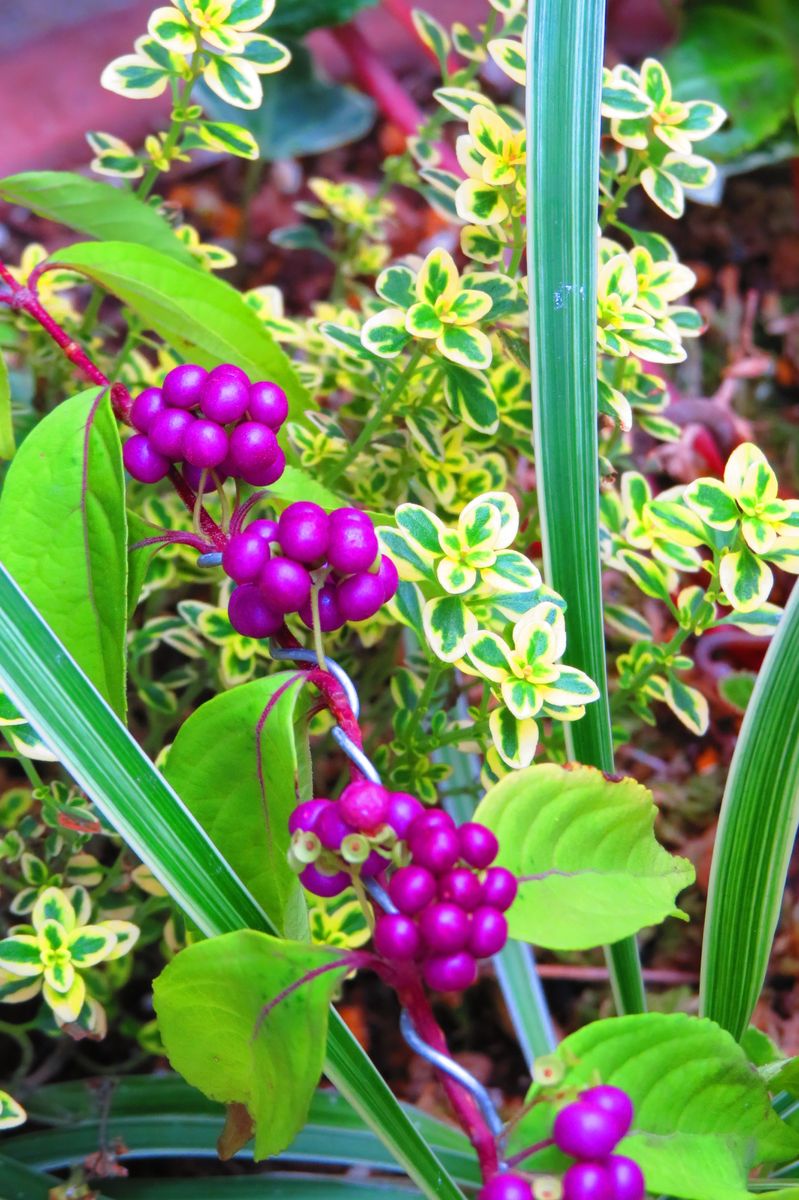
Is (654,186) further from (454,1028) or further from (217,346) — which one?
(454,1028)

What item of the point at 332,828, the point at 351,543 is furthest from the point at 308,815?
the point at 351,543

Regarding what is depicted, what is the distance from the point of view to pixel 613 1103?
432 mm

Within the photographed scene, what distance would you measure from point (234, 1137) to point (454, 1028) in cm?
45

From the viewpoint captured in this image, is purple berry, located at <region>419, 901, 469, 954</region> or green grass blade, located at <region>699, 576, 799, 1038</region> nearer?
purple berry, located at <region>419, 901, 469, 954</region>

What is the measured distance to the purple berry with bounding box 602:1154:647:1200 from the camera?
1.37 feet

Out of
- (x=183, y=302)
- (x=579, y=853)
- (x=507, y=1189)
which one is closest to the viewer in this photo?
(x=507, y=1189)

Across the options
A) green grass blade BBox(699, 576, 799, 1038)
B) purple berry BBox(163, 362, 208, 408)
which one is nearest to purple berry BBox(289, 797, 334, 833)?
purple berry BBox(163, 362, 208, 408)

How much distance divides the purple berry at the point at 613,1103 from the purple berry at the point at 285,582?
0.23 meters

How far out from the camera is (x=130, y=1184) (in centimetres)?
78

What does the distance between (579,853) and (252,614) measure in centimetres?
18

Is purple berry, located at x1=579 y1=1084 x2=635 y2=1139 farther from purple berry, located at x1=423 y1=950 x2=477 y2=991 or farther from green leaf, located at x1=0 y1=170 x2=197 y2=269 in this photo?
green leaf, located at x1=0 y1=170 x2=197 y2=269

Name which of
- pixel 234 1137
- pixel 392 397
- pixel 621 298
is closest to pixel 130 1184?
pixel 234 1137

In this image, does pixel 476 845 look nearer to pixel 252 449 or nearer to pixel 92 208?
pixel 252 449

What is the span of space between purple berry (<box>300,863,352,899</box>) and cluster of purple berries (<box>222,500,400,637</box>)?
0.37 ft
